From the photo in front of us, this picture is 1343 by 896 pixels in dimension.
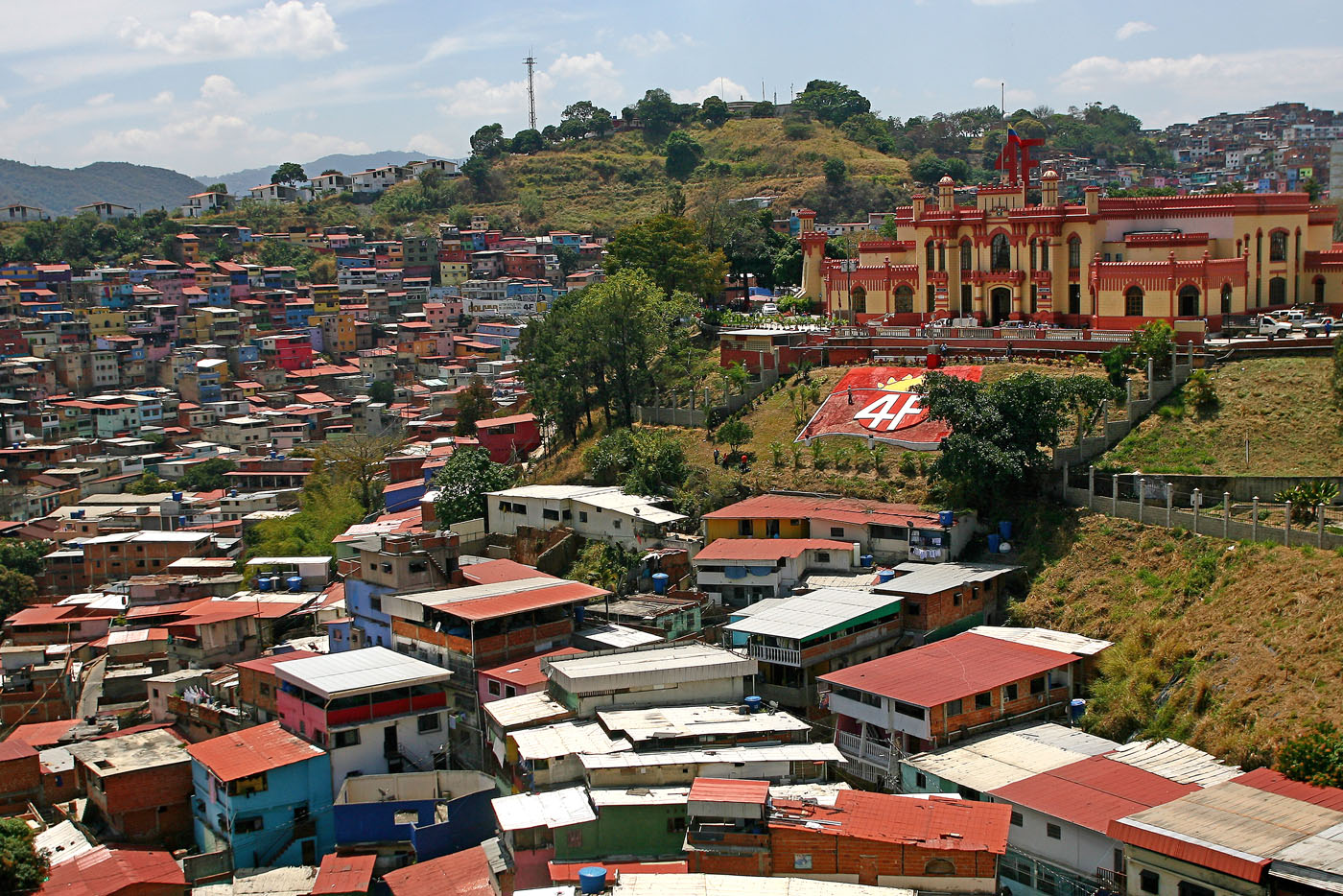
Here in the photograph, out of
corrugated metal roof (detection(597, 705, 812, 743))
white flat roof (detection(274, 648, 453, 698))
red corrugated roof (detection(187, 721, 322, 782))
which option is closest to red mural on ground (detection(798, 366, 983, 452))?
corrugated metal roof (detection(597, 705, 812, 743))

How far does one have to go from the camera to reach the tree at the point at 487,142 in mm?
109750

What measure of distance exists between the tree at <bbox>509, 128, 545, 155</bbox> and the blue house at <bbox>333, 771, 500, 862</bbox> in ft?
298

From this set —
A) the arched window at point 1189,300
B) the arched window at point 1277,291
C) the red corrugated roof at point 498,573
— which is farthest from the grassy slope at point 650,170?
the red corrugated roof at point 498,573

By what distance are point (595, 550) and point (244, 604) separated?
32.9 feet

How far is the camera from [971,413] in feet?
93.2

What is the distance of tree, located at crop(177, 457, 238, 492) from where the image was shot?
57.4 metres

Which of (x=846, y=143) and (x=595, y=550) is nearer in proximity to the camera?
(x=595, y=550)

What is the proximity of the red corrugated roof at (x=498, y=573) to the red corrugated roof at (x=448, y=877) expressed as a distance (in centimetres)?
823

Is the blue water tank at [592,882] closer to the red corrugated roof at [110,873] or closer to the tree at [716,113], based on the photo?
the red corrugated roof at [110,873]

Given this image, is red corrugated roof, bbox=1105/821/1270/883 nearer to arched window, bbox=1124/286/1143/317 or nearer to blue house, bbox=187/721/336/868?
blue house, bbox=187/721/336/868

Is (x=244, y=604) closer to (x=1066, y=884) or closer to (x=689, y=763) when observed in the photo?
(x=689, y=763)

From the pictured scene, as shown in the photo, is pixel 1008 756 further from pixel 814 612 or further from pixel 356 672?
pixel 356 672

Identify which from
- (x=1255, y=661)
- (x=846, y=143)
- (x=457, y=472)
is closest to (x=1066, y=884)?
(x=1255, y=661)

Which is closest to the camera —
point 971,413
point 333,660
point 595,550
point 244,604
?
point 333,660
